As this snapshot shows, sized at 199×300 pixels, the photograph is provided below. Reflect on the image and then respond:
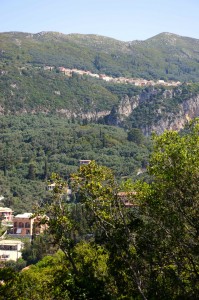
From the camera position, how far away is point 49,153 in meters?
129

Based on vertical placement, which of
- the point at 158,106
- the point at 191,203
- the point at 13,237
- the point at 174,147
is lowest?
the point at 13,237

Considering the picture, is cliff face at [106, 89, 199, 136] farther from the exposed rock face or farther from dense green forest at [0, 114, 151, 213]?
dense green forest at [0, 114, 151, 213]

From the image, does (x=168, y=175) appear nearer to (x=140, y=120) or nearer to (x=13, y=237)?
(x=13, y=237)

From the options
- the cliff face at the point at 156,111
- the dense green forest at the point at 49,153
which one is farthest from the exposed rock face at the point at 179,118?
the dense green forest at the point at 49,153

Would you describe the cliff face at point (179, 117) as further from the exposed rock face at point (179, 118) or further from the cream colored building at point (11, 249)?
the cream colored building at point (11, 249)

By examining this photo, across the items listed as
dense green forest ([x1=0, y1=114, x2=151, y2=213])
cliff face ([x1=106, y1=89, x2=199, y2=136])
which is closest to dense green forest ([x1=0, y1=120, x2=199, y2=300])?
dense green forest ([x1=0, y1=114, x2=151, y2=213])

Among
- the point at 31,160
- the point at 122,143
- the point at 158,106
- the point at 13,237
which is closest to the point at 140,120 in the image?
the point at 158,106

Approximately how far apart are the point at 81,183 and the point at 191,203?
381cm

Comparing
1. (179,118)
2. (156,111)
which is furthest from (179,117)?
(156,111)

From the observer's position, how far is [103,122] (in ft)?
579

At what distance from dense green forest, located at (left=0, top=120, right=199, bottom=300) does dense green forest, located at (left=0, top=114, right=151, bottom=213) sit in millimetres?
72832

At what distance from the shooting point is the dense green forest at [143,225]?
1517 cm

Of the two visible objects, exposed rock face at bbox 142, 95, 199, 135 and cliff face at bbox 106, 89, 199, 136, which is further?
cliff face at bbox 106, 89, 199, 136

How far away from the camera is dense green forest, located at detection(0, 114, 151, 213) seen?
102 meters
